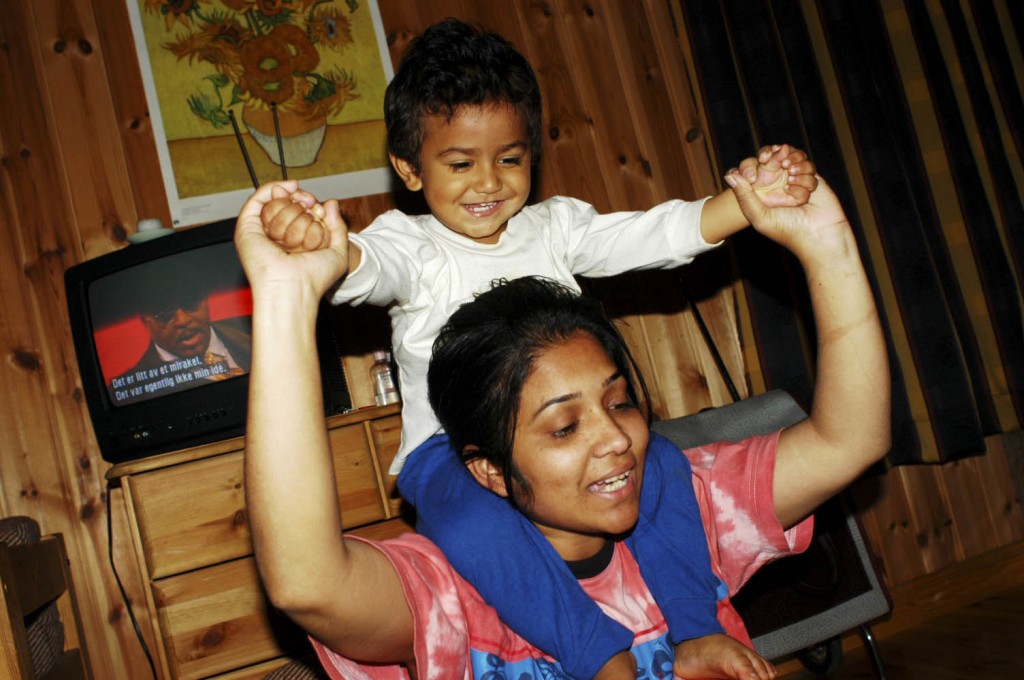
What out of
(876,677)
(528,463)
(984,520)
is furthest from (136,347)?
(984,520)

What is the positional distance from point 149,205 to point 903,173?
2.13 meters

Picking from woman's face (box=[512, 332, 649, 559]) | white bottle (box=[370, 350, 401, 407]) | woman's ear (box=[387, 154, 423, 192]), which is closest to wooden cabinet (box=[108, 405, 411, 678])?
white bottle (box=[370, 350, 401, 407])

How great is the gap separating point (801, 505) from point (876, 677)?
1.36 meters

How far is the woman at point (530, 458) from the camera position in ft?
2.36

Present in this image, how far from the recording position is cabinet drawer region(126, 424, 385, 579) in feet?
5.62

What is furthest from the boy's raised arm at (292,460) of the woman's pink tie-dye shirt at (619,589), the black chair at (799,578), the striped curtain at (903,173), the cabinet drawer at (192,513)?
the striped curtain at (903,173)

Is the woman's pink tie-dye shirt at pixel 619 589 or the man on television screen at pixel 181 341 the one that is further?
the man on television screen at pixel 181 341

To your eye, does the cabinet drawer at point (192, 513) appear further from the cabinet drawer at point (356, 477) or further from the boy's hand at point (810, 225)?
the boy's hand at point (810, 225)

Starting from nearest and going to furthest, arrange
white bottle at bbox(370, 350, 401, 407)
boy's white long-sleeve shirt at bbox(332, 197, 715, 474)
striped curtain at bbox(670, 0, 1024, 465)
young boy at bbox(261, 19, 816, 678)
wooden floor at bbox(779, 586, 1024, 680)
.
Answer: young boy at bbox(261, 19, 816, 678) → boy's white long-sleeve shirt at bbox(332, 197, 715, 474) → wooden floor at bbox(779, 586, 1024, 680) → white bottle at bbox(370, 350, 401, 407) → striped curtain at bbox(670, 0, 1024, 465)

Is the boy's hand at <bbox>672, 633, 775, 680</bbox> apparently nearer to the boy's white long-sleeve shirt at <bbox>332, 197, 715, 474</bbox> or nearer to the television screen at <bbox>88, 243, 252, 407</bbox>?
the boy's white long-sleeve shirt at <bbox>332, 197, 715, 474</bbox>

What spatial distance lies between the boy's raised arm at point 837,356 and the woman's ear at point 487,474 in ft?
1.27

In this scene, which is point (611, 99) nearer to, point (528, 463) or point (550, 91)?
point (550, 91)

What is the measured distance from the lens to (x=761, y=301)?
2436mm

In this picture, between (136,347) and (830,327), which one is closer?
(830,327)
